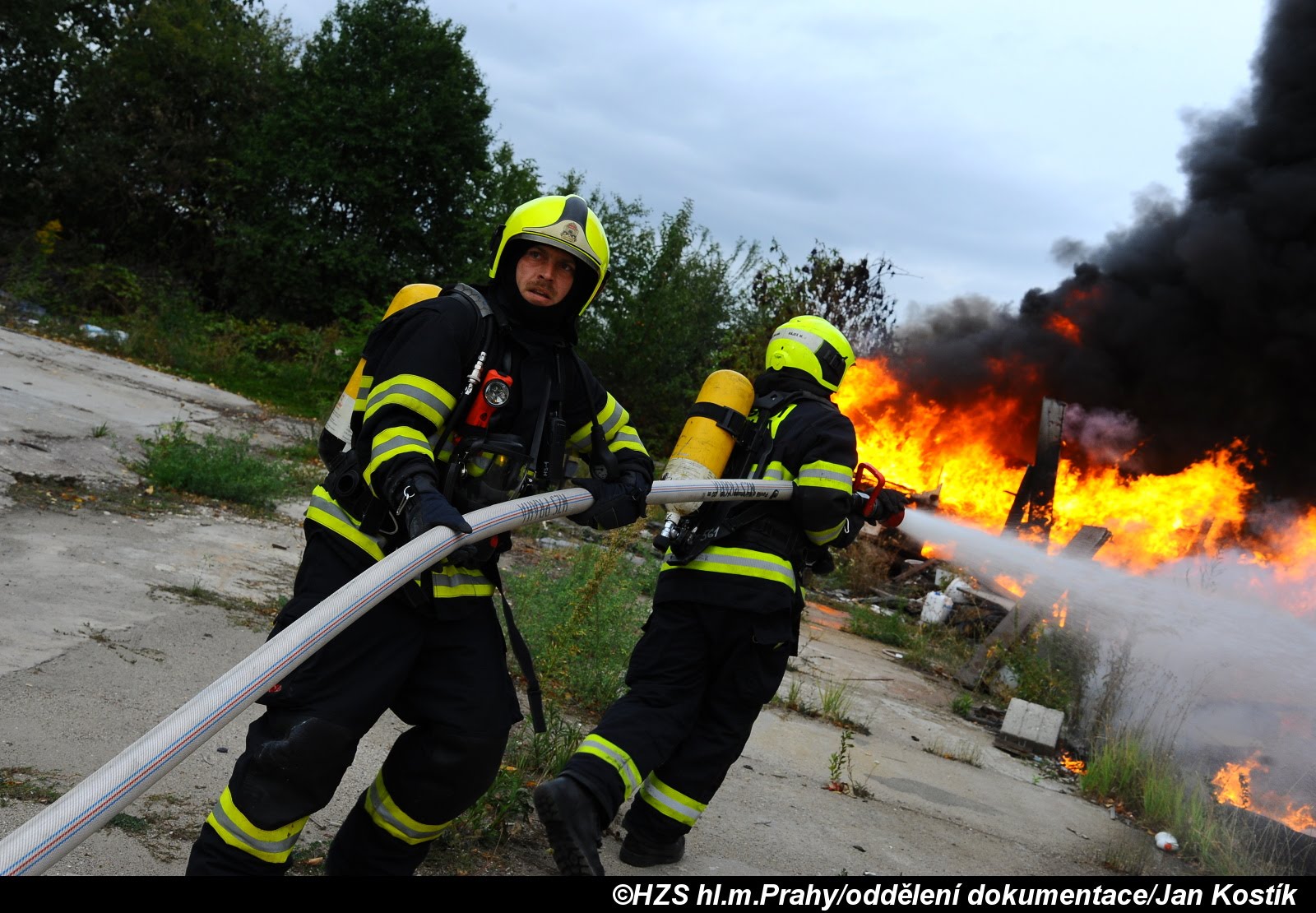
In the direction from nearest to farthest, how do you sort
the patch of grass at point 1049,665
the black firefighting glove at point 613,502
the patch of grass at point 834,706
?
the black firefighting glove at point 613,502 → the patch of grass at point 834,706 → the patch of grass at point 1049,665

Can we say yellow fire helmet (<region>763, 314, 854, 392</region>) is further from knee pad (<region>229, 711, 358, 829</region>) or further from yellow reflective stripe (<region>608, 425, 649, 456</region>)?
knee pad (<region>229, 711, 358, 829</region>)

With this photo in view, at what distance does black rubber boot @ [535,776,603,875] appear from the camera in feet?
9.47

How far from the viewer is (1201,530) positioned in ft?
44.3

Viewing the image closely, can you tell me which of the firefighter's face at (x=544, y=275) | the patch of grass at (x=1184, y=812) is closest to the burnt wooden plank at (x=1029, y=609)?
the patch of grass at (x=1184, y=812)

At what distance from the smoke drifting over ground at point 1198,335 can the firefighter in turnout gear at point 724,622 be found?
9.66 m

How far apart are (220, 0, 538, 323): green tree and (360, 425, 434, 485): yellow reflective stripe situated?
55.3 feet

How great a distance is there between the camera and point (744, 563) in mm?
3918

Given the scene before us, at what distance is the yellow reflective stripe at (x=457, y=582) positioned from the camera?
102 inches

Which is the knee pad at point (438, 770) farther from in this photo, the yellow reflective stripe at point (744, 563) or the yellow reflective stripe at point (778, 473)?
the yellow reflective stripe at point (778, 473)

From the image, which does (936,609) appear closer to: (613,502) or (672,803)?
(672,803)

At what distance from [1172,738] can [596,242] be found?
5.49m

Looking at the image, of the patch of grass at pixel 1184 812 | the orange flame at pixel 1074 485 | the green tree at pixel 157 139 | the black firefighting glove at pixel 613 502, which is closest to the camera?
the black firefighting glove at pixel 613 502

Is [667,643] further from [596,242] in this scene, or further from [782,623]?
[596,242]

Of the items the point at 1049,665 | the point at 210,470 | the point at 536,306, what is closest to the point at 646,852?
the point at 536,306
